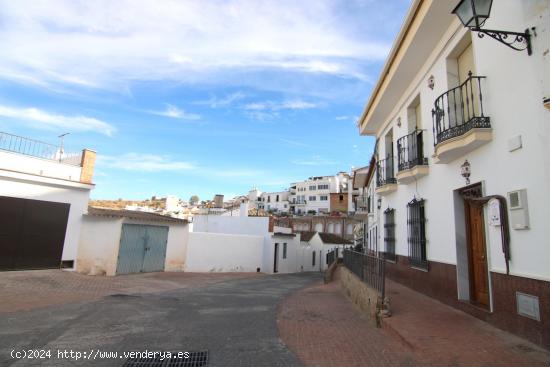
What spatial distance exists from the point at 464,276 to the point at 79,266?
13.4 meters

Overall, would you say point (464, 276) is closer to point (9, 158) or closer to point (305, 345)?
point (305, 345)

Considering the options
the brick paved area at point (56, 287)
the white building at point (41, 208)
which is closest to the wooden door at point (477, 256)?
the brick paved area at point (56, 287)

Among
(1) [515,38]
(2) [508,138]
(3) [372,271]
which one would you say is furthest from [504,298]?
(1) [515,38]

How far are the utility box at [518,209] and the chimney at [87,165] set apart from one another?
46.5 ft

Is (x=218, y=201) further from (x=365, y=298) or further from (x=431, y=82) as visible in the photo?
(x=431, y=82)

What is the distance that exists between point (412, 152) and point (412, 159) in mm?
204

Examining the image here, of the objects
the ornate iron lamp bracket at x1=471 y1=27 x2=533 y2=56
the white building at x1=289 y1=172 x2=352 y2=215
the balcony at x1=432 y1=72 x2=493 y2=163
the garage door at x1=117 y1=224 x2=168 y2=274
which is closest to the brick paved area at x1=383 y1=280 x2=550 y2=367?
the balcony at x1=432 y1=72 x2=493 y2=163

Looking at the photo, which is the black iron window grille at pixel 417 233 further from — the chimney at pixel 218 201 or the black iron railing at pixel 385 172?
the chimney at pixel 218 201

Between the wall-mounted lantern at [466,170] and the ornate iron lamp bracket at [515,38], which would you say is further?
the wall-mounted lantern at [466,170]

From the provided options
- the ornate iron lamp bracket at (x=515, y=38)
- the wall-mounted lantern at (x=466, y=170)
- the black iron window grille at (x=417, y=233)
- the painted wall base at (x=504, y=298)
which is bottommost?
the painted wall base at (x=504, y=298)

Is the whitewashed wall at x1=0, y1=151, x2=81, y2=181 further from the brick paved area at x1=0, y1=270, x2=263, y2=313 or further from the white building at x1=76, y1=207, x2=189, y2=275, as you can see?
the brick paved area at x1=0, y1=270, x2=263, y2=313

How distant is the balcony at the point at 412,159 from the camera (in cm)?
856

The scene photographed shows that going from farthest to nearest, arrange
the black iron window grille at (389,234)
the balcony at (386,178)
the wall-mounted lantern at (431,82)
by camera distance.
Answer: the black iron window grille at (389,234) < the balcony at (386,178) < the wall-mounted lantern at (431,82)

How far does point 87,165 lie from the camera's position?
47.2 ft
